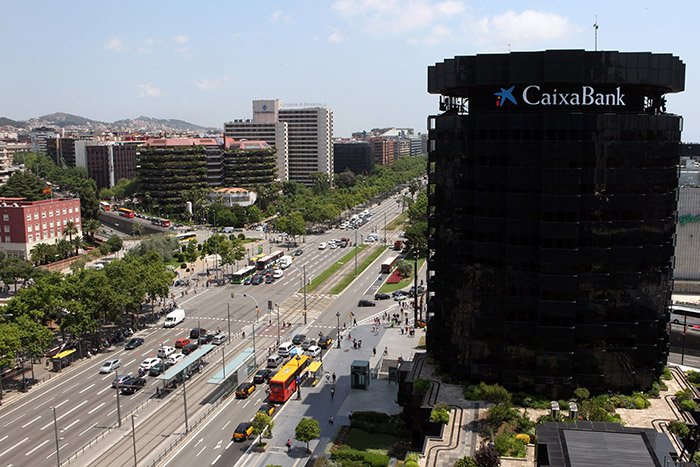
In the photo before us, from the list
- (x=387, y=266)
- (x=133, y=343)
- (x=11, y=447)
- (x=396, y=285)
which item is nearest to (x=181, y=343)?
(x=133, y=343)

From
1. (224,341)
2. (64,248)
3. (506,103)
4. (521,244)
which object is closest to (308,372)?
(224,341)

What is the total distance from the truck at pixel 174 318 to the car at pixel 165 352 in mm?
15756

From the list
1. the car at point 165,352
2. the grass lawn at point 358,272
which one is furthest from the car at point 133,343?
the grass lawn at point 358,272

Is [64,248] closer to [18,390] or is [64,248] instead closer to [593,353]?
[18,390]

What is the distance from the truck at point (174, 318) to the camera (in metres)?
123

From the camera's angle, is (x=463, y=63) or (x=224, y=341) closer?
(x=463, y=63)

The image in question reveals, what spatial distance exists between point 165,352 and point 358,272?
2882 inches

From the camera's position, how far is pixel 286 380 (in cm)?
8775

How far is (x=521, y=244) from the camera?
232ft

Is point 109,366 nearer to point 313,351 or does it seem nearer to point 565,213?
point 313,351

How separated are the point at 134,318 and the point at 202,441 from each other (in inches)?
2124

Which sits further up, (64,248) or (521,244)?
(521,244)

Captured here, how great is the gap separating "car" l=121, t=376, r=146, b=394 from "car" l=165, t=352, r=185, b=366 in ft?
20.3

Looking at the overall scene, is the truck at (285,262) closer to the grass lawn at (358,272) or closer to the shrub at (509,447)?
the grass lawn at (358,272)
